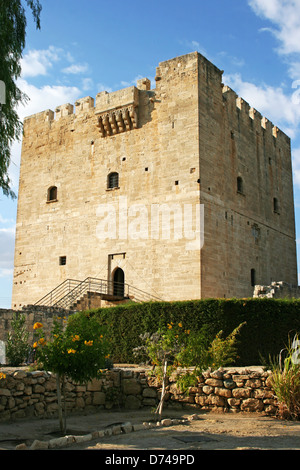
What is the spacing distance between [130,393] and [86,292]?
10574 mm

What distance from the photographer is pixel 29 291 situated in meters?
21.9

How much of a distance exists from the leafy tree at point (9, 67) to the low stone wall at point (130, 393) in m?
3.58

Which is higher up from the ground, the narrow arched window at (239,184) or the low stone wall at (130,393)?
the narrow arched window at (239,184)

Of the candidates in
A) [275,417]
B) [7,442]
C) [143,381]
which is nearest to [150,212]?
[143,381]

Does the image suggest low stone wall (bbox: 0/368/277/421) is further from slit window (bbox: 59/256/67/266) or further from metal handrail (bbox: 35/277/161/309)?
slit window (bbox: 59/256/67/266)

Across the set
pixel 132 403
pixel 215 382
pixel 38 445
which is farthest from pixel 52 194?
pixel 38 445

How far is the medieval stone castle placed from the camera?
59.4 ft

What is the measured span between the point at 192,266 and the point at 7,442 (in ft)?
39.3

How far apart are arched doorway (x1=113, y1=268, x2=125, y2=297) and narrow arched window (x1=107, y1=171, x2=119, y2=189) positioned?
3735mm

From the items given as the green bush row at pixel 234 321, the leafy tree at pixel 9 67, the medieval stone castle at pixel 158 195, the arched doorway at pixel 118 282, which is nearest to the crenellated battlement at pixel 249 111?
the medieval stone castle at pixel 158 195
